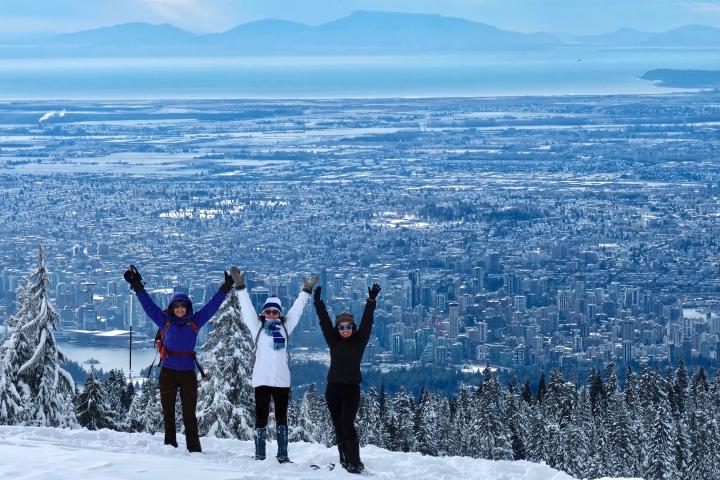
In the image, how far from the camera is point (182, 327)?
11914 mm

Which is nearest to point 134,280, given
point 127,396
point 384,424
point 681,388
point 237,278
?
point 237,278

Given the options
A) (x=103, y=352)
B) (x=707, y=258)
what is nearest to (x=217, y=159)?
(x=707, y=258)

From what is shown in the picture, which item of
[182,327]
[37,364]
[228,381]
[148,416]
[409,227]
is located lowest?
[409,227]

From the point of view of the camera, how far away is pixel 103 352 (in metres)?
48.4

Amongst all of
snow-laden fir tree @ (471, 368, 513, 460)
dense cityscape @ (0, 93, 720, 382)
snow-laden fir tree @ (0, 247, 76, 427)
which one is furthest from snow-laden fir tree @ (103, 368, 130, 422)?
dense cityscape @ (0, 93, 720, 382)

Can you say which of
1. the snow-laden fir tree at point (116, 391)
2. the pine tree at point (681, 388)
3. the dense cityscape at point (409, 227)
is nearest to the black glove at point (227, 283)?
the snow-laden fir tree at point (116, 391)

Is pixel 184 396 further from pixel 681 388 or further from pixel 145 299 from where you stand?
pixel 681 388

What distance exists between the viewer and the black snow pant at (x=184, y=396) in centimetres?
1199

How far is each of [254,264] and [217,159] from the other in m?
51.1

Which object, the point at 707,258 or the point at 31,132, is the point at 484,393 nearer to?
the point at 707,258

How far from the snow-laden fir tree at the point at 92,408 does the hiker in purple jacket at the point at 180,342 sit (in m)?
7.37

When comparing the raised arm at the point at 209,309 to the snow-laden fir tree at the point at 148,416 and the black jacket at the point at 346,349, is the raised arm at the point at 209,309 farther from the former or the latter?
the snow-laden fir tree at the point at 148,416

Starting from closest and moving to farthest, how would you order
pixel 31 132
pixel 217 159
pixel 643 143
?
pixel 217 159, pixel 643 143, pixel 31 132

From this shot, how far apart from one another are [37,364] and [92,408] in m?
2.26
